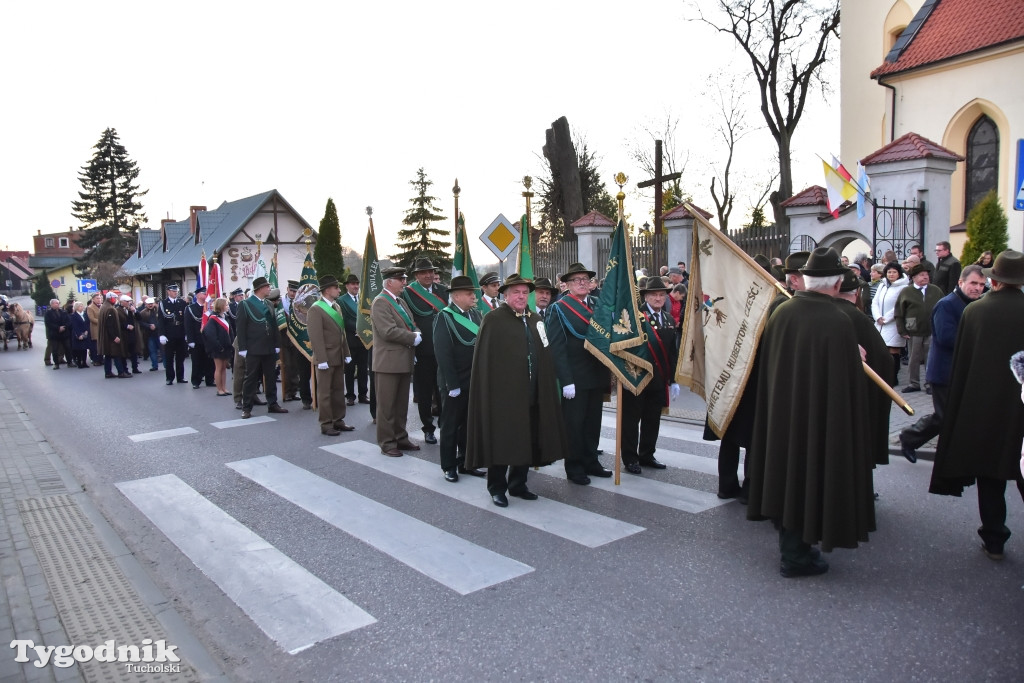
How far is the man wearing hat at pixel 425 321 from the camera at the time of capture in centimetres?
880

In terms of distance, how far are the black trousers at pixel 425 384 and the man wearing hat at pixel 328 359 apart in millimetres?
1278

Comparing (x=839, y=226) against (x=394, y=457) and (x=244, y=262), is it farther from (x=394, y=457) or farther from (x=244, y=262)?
(x=244, y=262)

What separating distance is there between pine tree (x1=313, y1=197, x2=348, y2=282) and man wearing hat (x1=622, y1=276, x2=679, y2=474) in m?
35.0

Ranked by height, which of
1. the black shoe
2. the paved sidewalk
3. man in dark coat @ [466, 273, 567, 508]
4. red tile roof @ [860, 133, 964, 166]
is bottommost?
the paved sidewalk

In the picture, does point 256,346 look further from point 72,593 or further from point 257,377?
point 72,593

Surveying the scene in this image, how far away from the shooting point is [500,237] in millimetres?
12523

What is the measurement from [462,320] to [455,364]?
0.46 metres

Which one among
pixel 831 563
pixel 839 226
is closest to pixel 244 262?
pixel 839 226

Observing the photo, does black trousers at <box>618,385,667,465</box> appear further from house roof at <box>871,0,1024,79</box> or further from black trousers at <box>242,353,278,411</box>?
house roof at <box>871,0,1024,79</box>

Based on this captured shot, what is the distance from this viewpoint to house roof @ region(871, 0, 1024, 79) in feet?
67.2

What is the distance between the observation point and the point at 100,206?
2835 inches

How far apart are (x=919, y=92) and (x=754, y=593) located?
23300 mm

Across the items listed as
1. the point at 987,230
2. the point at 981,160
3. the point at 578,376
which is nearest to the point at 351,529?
the point at 578,376

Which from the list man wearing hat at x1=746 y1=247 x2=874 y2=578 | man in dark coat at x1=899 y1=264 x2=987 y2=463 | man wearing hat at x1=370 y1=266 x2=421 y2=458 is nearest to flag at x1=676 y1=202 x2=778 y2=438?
man wearing hat at x1=746 y1=247 x2=874 y2=578
